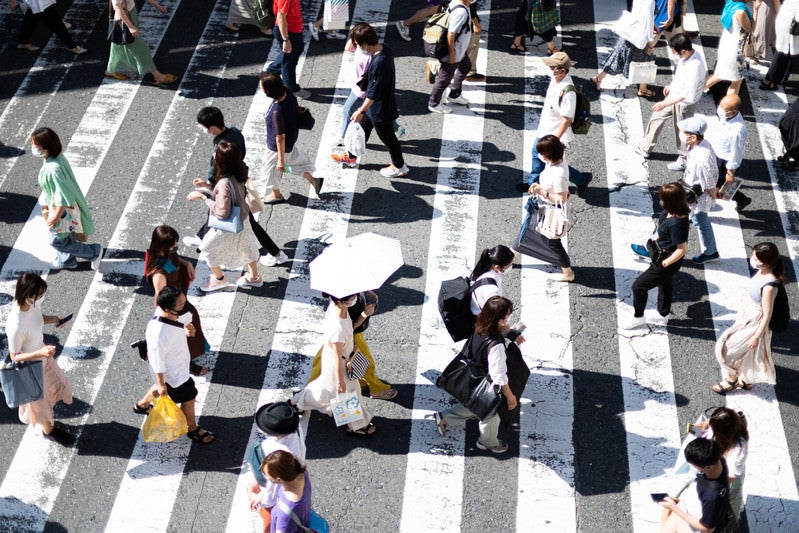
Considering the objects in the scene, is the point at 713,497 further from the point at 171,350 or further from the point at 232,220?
the point at 232,220

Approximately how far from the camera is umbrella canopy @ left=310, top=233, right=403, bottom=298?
27.2ft

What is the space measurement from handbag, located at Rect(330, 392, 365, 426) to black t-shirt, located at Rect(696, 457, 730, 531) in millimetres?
2974

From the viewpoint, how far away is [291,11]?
12875mm

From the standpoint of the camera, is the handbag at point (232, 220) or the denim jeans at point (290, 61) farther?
the denim jeans at point (290, 61)

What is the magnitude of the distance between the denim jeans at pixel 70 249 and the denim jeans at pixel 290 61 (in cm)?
372

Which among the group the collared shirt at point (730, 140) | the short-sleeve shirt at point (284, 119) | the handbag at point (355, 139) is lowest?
the handbag at point (355, 139)

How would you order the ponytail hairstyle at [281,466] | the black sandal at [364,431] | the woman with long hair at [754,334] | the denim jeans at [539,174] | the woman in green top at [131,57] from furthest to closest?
the woman in green top at [131,57], the denim jeans at [539,174], the black sandal at [364,431], the woman with long hair at [754,334], the ponytail hairstyle at [281,466]

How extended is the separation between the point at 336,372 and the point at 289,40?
5.99 meters

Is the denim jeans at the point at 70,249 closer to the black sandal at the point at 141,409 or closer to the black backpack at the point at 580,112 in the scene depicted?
the black sandal at the point at 141,409

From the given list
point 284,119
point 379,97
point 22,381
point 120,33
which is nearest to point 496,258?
point 284,119

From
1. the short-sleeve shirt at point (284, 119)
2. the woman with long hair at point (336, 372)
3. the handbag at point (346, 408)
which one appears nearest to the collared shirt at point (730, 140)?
the short-sleeve shirt at point (284, 119)

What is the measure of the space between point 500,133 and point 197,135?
153 inches

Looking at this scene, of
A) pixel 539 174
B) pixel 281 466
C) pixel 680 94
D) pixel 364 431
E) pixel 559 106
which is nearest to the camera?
pixel 281 466

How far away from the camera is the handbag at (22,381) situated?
827cm
